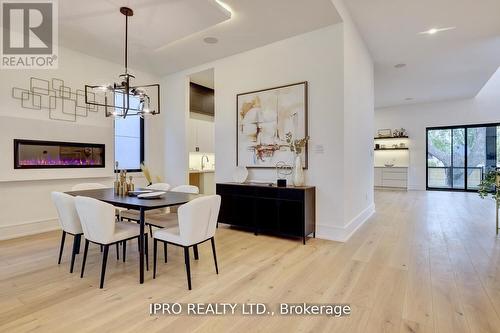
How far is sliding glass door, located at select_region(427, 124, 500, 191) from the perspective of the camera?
27.7 ft

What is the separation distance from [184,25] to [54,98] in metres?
2.53

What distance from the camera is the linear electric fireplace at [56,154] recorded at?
4.00 m

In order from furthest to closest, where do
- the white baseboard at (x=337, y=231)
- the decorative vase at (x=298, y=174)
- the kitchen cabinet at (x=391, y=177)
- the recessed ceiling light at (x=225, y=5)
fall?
the kitchen cabinet at (x=391, y=177) < the decorative vase at (x=298, y=174) < the white baseboard at (x=337, y=231) < the recessed ceiling light at (x=225, y=5)

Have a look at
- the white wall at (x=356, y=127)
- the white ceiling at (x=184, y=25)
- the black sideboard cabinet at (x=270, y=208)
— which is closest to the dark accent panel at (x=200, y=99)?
the white ceiling at (x=184, y=25)

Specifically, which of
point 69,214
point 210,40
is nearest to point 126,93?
point 69,214

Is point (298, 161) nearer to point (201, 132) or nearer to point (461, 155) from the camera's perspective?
point (201, 132)

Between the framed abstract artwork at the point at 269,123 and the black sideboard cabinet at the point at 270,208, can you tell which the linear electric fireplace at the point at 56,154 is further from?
the framed abstract artwork at the point at 269,123

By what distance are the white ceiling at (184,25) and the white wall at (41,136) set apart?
16.2 inches

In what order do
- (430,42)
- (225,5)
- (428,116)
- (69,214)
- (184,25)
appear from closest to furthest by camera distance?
1. (69,214)
2. (225,5)
3. (184,25)
4. (430,42)
5. (428,116)

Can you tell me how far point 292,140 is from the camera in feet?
13.4

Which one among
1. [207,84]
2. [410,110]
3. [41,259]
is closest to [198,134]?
[207,84]

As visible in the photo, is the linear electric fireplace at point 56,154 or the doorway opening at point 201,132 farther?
the doorway opening at point 201,132

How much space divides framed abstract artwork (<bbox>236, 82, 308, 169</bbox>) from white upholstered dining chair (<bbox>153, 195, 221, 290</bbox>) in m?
1.94

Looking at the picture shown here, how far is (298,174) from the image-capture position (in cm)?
388
